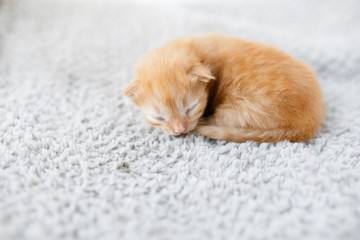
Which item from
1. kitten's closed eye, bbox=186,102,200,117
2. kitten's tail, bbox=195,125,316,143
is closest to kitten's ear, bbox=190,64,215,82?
kitten's closed eye, bbox=186,102,200,117

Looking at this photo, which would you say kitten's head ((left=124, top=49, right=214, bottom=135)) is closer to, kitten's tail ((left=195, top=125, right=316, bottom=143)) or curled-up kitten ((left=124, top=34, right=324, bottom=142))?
curled-up kitten ((left=124, top=34, right=324, bottom=142))

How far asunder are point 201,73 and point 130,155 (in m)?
0.43

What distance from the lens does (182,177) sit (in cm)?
95

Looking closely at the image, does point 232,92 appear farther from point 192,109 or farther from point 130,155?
point 130,155

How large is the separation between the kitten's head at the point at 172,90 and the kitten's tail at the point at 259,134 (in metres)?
0.13

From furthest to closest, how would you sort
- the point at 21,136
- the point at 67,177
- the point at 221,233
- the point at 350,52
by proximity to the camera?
the point at 350,52 → the point at 21,136 → the point at 67,177 → the point at 221,233

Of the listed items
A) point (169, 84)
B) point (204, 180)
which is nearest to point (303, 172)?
point (204, 180)

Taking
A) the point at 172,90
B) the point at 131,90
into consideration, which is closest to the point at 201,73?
the point at 172,90

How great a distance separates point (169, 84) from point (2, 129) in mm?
673

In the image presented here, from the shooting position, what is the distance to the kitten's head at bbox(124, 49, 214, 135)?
1.13 meters

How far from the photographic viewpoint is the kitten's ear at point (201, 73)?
1.12 meters

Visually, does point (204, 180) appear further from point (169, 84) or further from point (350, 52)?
point (350, 52)

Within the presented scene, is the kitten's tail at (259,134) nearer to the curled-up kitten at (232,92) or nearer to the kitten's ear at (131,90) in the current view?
the curled-up kitten at (232,92)

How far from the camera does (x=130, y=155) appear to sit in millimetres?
1052
